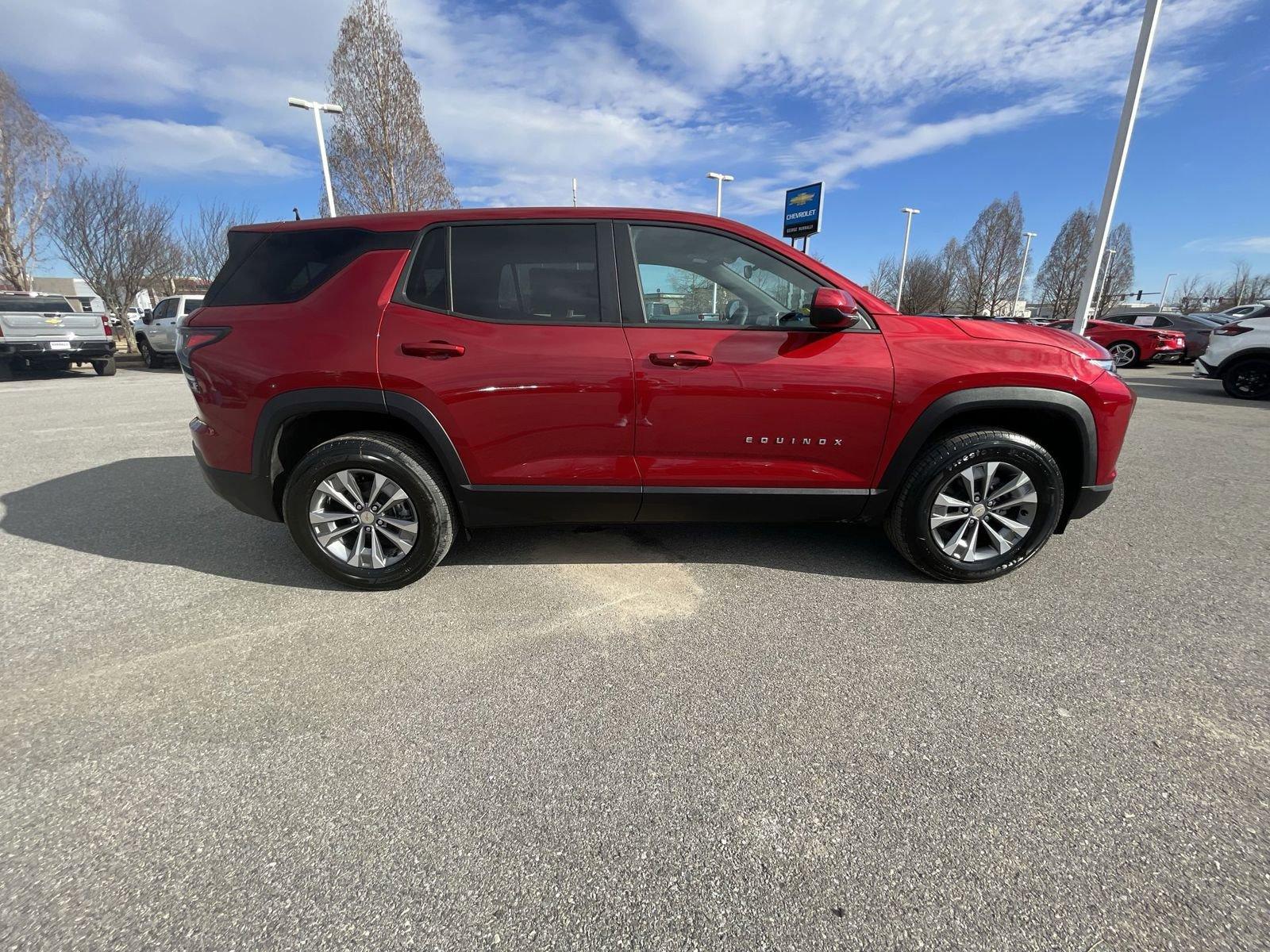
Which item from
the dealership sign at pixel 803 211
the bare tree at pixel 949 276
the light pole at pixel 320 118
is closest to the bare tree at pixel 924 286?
the bare tree at pixel 949 276

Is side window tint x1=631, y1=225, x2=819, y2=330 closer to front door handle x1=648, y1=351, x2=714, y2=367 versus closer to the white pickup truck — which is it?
front door handle x1=648, y1=351, x2=714, y2=367

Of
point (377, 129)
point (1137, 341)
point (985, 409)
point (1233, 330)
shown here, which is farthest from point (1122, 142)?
point (377, 129)

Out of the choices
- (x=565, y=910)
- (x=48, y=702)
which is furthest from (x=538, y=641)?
(x=48, y=702)

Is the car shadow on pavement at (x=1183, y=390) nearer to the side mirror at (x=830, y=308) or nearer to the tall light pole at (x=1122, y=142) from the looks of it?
the tall light pole at (x=1122, y=142)

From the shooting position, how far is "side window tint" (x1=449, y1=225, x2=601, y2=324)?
2.80 meters

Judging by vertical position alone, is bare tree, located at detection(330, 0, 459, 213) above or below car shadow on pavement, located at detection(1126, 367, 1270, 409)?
above

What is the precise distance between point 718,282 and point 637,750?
2.19 metres

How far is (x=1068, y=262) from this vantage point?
4353 cm

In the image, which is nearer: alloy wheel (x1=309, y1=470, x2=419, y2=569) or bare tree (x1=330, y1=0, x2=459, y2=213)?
alloy wheel (x1=309, y1=470, x2=419, y2=569)

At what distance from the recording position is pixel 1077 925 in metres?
1.39

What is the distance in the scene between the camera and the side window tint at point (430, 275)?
281 cm

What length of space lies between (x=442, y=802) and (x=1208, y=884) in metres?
2.05

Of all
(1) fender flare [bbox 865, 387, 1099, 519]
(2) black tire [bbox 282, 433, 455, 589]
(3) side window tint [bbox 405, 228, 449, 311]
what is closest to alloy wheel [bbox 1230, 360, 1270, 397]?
(1) fender flare [bbox 865, 387, 1099, 519]

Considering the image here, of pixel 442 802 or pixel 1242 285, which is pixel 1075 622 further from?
pixel 1242 285
